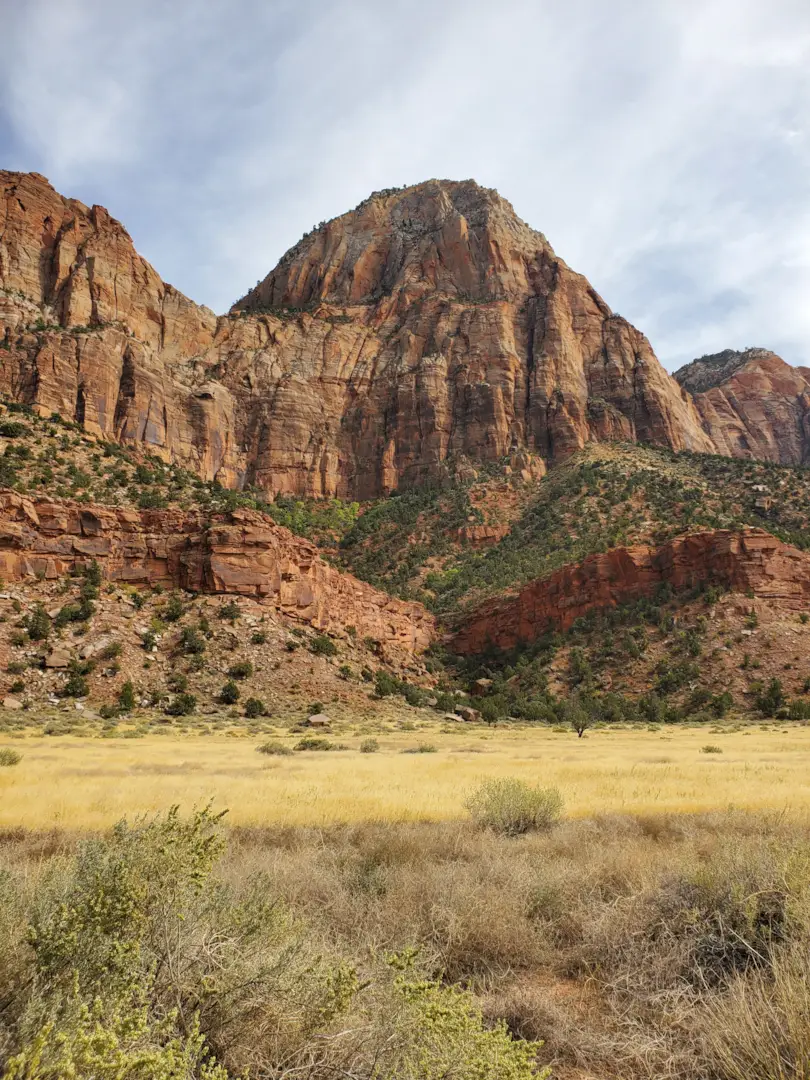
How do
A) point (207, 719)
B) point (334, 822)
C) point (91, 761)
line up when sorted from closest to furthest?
point (334, 822) < point (91, 761) < point (207, 719)

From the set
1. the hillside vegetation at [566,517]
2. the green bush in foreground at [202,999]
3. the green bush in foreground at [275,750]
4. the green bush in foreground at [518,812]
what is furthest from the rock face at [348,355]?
the green bush in foreground at [202,999]

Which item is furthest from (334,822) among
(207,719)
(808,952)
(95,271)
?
(95,271)

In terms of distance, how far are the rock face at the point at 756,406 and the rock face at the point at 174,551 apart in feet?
386

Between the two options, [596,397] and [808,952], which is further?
[596,397]

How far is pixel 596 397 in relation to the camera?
340 feet

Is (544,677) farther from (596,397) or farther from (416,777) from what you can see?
(596,397)

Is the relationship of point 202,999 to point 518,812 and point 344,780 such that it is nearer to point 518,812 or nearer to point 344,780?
point 518,812

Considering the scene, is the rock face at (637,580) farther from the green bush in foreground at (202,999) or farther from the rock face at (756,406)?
the rock face at (756,406)

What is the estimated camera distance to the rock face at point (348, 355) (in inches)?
3204

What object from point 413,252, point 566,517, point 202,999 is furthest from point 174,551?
point 413,252

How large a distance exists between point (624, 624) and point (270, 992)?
5501 cm

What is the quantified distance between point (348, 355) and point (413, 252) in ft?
104

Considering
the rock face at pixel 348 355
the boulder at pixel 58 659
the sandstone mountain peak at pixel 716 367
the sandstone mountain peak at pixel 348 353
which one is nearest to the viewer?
the boulder at pixel 58 659

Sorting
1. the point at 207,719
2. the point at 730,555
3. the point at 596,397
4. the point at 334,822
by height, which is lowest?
the point at 207,719
